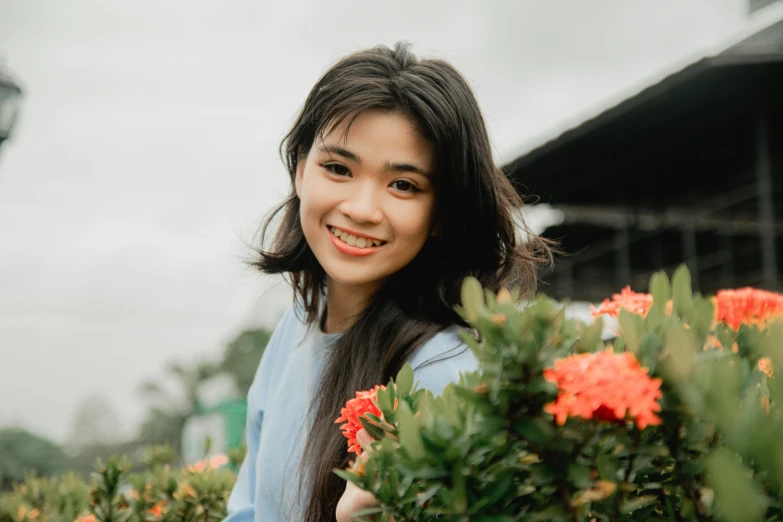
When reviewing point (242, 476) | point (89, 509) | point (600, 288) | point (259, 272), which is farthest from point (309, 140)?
point (600, 288)

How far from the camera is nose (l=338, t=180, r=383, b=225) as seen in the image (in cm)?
154

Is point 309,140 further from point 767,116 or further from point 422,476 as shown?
point 767,116

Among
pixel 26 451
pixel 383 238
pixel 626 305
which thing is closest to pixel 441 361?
pixel 383 238

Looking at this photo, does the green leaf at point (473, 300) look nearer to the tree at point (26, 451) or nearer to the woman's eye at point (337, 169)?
the woman's eye at point (337, 169)

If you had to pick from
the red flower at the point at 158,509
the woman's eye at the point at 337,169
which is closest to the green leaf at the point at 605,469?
the woman's eye at the point at 337,169

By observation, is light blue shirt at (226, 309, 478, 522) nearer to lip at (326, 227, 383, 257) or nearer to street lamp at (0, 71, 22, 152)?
lip at (326, 227, 383, 257)

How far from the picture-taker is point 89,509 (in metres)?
2.03

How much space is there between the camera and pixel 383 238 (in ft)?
5.21

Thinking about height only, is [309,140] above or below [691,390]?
above

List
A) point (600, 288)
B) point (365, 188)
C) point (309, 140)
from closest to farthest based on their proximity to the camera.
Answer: point (365, 188), point (309, 140), point (600, 288)

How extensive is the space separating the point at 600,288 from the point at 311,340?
460 inches

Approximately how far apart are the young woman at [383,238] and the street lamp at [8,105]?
3.14 meters

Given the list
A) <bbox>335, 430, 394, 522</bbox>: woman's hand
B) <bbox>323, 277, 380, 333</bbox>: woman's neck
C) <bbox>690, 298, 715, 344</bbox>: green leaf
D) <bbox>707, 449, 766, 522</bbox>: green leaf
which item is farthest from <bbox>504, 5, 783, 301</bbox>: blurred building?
<bbox>707, 449, 766, 522</bbox>: green leaf

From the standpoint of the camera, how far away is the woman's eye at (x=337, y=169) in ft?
5.30
